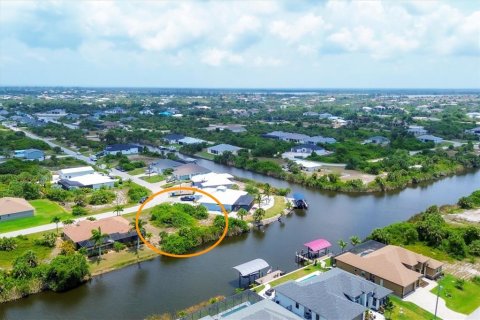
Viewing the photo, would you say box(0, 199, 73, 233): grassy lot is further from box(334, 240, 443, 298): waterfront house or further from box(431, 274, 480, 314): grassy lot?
box(431, 274, 480, 314): grassy lot

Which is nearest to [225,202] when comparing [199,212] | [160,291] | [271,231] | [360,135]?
[199,212]

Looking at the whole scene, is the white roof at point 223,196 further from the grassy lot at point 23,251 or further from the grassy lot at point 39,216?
the grassy lot at point 23,251

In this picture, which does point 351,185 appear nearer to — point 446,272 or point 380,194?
point 380,194

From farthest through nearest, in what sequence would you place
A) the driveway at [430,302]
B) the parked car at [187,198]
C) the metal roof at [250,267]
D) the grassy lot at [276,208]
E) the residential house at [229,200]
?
1. the parked car at [187,198]
2. the residential house at [229,200]
3. the grassy lot at [276,208]
4. the metal roof at [250,267]
5. the driveway at [430,302]

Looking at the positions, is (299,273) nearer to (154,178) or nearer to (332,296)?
(332,296)

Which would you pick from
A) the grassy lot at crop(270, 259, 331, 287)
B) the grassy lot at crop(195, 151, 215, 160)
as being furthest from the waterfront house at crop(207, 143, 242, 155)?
the grassy lot at crop(270, 259, 331, 287)

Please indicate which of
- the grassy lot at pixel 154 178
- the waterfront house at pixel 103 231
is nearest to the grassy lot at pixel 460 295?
the waterfront house at pixel 103 231
